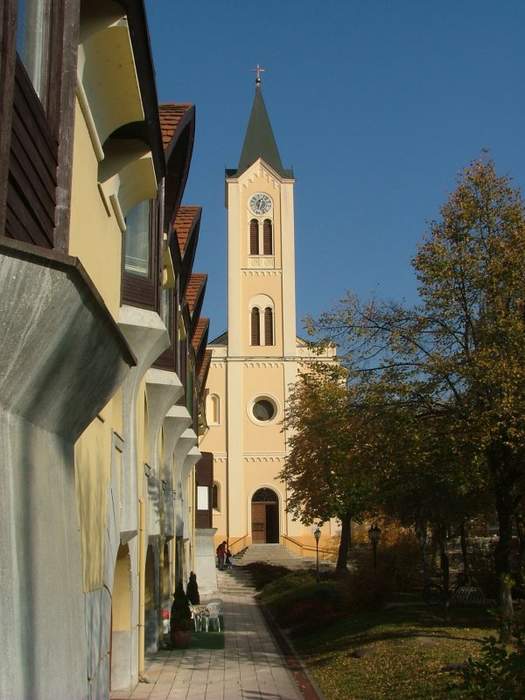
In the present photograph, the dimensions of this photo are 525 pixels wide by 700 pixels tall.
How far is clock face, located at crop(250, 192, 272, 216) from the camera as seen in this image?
60.7 metres

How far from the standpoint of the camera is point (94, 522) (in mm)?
8328

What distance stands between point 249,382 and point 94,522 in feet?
162

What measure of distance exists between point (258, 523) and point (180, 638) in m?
37.9

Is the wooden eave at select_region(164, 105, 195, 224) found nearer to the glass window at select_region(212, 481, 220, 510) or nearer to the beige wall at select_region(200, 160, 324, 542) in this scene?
the beige wall at select_region(200, 160, 324, 542)

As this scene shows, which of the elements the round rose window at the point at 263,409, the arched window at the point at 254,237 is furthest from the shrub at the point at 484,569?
the arched window at the point at 254,237

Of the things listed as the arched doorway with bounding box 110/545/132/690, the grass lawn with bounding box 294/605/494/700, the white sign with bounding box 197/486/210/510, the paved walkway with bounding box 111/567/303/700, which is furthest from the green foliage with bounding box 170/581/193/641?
the white sign with bounding box 197/486/210/510

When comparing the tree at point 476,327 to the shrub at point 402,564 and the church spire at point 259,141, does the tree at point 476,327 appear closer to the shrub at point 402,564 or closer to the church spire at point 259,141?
the shrub at point 402,564

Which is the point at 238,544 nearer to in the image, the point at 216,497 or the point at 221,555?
the point at 216,497

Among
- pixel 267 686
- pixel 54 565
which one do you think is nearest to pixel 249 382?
pixel 267 686

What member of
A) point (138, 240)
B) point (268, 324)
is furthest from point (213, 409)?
point (138, 240)

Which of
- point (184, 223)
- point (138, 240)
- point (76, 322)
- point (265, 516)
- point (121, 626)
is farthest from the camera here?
point (265, 516)

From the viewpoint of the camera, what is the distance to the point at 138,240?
11781 mm

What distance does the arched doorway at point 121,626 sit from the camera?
1231 centimetres

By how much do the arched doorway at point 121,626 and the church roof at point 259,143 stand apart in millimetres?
51363
